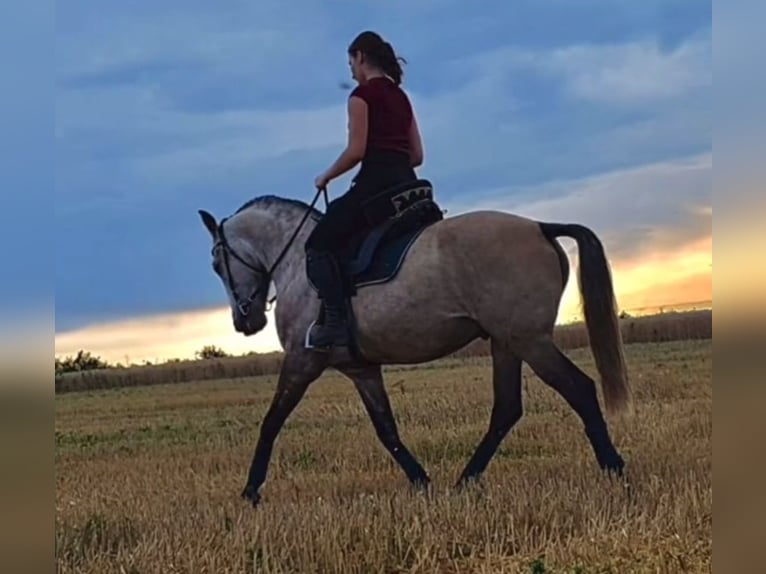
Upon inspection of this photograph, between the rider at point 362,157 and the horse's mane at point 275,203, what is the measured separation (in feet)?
2.14

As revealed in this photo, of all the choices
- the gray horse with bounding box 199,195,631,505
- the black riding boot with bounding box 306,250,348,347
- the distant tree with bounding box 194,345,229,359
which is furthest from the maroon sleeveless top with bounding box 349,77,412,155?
the distant tree with bounding box 194,345,229,359

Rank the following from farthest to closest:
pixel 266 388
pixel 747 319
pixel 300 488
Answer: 1. pixel 266 388
2. pixel 300 488
3. pixel 747 319

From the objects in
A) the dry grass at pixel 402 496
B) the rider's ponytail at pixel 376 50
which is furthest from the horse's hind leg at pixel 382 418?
the rider's ponytail at pixel 376 50

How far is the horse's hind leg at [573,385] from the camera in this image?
17.9 ft

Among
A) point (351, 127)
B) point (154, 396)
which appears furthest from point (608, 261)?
point (154, 396)

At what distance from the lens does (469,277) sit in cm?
559

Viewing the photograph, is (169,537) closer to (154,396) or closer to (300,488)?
(300,488)

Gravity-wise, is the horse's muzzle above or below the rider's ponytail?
below

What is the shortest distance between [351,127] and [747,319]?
3.97 m

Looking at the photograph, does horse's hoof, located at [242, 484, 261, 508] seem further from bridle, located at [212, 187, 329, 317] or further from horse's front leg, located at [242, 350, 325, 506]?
bridle, located at [212, 187, 329, 317]

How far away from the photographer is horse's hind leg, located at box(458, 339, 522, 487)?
591 centimetres

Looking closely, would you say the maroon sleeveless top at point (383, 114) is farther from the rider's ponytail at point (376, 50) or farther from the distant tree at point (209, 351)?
the distant tree at point (209, 351)

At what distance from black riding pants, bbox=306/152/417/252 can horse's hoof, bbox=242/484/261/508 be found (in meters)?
1.60

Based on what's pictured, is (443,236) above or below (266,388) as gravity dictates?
above
